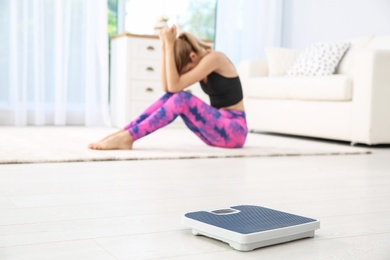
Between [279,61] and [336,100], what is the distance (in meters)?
1.13

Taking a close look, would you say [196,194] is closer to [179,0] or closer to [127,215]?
[127,215]

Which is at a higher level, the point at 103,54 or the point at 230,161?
the point at 103,54

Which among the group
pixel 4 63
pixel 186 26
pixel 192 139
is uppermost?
pixel 186 26

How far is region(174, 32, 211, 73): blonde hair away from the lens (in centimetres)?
322

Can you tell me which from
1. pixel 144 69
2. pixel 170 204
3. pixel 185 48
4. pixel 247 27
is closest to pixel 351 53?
pixel 247 27

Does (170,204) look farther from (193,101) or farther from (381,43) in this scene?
(381,43)

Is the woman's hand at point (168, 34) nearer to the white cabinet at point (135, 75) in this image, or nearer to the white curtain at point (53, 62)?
the white cabinet at point (135, 75)

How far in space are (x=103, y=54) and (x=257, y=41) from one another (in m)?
1.76

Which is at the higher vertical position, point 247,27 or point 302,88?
point 247,27

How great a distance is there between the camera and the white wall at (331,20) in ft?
17.6

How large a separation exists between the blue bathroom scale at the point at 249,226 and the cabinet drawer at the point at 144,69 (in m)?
3.96

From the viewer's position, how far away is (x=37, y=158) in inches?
104

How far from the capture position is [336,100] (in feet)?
13.5

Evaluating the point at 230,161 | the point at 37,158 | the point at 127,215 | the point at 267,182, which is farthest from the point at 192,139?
the point at 127,215
